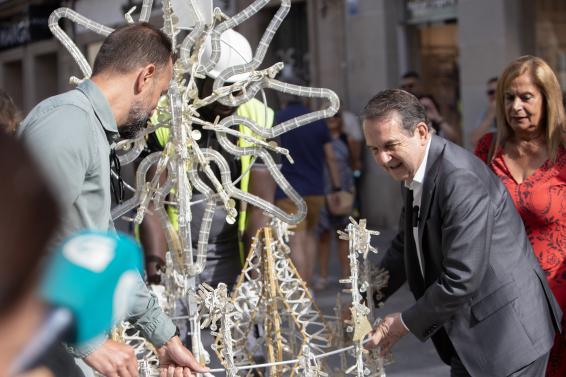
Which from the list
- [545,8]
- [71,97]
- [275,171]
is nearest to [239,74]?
[275,171]

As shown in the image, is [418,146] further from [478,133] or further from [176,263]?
[478,133]

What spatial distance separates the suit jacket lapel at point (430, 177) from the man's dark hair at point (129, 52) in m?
0.91

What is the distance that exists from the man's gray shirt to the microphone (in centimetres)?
115

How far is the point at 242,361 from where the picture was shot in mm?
3740

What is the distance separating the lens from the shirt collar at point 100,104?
2479 mm

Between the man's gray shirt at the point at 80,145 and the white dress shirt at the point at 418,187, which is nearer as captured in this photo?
the man's gray shirt at the point at 80,145

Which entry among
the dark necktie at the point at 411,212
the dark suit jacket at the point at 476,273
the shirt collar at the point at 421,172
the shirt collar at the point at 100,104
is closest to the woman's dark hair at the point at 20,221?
the shirt collar at the point at 100,104

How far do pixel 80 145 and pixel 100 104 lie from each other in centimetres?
19

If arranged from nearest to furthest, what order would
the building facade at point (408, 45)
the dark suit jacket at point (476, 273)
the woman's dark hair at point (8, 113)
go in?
the dark suit jacket at point (476, 273)
the woman's dark hair at point (8, 113)
the building facade at point (408, 45)

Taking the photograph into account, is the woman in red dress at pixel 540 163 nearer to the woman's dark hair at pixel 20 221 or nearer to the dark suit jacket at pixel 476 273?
the dark suit jacket at pixel 476 273

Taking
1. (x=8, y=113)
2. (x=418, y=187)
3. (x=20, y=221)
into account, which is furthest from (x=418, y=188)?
(x=20, y=221)

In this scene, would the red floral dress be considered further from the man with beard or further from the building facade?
the building facade

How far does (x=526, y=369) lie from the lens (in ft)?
10.1

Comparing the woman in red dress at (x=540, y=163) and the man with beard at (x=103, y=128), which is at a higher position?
the man with beard at (x=103, y=128)
